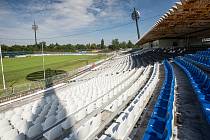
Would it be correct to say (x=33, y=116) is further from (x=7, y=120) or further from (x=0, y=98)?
(x=0, y=98)

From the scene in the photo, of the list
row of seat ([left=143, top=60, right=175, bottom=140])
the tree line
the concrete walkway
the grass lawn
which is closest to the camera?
row of seat ([left=143, top=60, right=175, bottom=140])

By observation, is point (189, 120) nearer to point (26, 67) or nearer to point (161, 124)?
point (161, 124)

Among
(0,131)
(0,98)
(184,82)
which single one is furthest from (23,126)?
(0,98)

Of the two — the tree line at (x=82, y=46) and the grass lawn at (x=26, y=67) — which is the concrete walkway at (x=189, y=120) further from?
the tree line at (x=82, y=46)

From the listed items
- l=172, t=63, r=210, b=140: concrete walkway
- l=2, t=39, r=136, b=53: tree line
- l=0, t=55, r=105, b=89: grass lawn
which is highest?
l=2, t=39, r=136, b=53: tree line

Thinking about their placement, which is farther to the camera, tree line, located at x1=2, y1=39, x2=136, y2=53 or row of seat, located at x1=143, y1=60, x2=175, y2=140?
tree line, located at x1=2, y1=39, x2=136, y2=53

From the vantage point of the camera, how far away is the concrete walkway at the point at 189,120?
4641mm

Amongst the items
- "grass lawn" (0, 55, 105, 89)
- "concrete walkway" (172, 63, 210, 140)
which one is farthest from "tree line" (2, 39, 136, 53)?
"concrete walkway" (172, 63, 210, 140)

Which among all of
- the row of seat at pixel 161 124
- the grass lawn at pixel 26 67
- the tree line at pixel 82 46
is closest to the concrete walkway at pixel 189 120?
the row of seat at pixel 161 124

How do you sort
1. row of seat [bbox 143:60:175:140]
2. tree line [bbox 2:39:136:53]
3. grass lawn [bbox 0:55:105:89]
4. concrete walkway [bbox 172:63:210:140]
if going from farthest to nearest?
tree line [bbox 2:39:136:53] → grass lawn [bbox 0:55:105:89] → concrete walkway [bbox 172:63:210:140] → row of seat [bbox 143:60:175:140]

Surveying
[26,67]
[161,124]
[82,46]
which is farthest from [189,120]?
[82,46]

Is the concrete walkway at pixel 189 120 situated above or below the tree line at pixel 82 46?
below

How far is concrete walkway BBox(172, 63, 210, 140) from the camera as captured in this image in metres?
4.64

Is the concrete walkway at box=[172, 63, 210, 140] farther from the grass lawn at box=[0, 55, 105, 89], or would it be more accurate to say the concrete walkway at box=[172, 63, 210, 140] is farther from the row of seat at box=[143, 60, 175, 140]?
the grass lawn at box=[0, 55, 105, 89]
